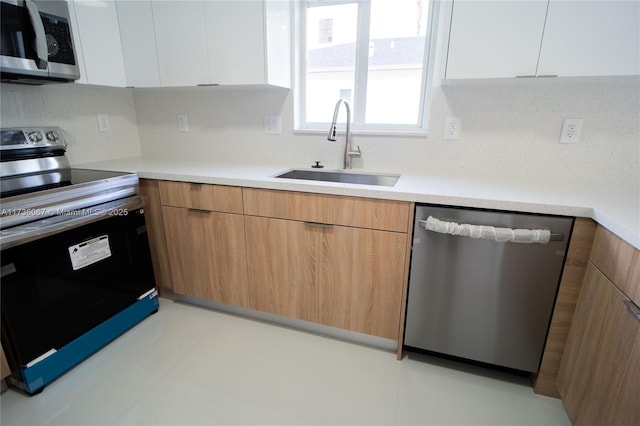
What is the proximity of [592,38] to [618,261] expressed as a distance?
841 mm

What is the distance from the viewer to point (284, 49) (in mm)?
1836

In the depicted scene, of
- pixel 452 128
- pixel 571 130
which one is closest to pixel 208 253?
pixel 452 128

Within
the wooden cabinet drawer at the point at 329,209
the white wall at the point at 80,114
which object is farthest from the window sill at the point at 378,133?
the white wall at the point at 80,114

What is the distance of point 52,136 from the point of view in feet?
5.88

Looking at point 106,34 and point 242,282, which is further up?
point 106,34

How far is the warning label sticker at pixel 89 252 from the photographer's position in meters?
1.45

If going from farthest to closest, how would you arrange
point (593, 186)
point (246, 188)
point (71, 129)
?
point (71, 129) < point (246, 188) < point (593, 186)

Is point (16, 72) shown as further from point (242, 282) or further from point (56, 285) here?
point (242, 282)

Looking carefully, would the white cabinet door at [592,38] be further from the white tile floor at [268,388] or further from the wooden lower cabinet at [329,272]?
the white tile floor at [268,388]

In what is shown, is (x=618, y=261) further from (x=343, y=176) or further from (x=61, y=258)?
(x=61, y=258)

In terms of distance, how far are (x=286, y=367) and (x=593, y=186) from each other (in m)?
1.70

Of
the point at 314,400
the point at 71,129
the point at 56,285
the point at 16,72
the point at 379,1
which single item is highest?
the point at 379,1

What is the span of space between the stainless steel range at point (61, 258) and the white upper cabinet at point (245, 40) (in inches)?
31.6

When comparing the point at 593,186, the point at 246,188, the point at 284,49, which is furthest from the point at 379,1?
the point at 593,186
